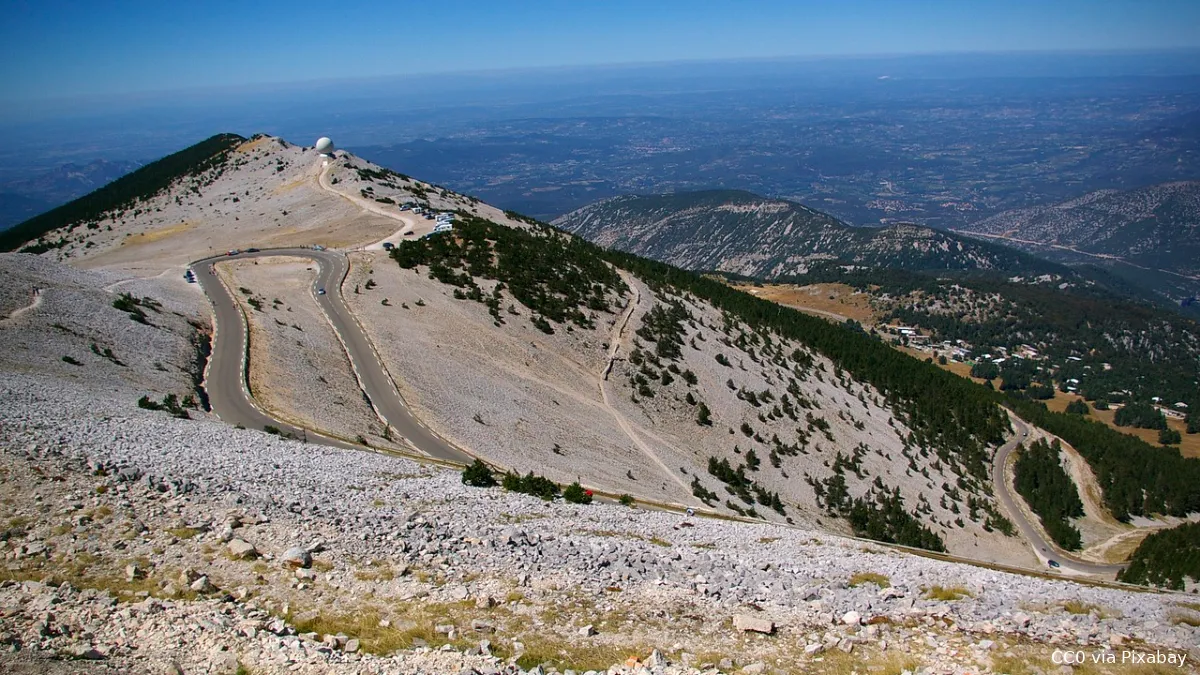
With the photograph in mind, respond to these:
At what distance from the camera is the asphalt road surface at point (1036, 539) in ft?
174

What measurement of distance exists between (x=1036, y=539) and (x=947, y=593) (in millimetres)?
52418

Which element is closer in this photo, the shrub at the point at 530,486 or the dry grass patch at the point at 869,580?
the dry grass patch at the point at 869,580

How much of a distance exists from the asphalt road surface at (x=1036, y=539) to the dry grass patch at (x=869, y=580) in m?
42.1

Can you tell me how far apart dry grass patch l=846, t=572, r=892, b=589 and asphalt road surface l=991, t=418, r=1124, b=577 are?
138 ft

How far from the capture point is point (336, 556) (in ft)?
51.2

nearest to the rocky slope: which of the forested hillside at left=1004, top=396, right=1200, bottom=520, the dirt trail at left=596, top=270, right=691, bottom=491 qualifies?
the dirt trail at left=596, top=270, right=691, bottom=491

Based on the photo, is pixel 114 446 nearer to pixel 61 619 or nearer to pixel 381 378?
pixel 61 619

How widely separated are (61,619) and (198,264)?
57820 mm

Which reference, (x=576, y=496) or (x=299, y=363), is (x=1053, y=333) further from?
(x=299, y=363)

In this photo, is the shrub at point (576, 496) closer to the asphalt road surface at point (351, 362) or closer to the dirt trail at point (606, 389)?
the asphalt road surface at point (351, 362)

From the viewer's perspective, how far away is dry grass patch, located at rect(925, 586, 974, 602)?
16.1 metres

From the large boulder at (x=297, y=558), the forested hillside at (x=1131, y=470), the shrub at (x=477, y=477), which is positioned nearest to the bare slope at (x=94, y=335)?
the shrub at (x=477, y=477)

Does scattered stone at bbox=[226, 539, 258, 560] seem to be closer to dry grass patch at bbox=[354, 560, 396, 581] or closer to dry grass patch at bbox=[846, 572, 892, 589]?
dry grass patch at bbox=[354, 560, 396, 581]

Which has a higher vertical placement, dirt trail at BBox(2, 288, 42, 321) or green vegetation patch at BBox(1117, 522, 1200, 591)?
dirt trail at BBox(2, 288, 42, 321)
